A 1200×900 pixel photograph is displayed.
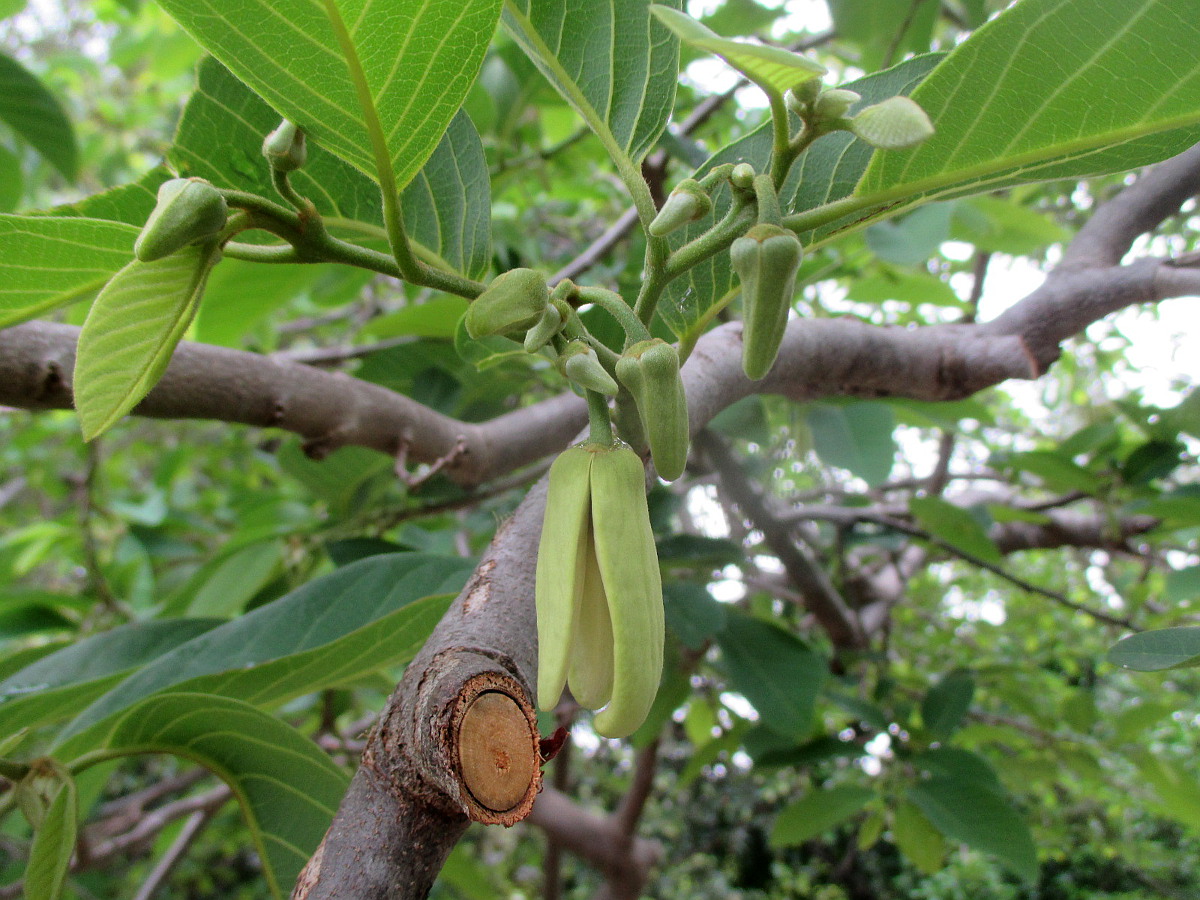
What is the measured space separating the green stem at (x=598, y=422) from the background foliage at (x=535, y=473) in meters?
0.17

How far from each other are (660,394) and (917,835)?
1598 mm

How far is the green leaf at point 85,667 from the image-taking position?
2.65 ft

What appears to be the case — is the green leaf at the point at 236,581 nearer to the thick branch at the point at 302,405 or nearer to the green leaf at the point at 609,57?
the thick branch at the point at 302,405

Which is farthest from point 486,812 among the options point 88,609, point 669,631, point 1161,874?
point 1161,874

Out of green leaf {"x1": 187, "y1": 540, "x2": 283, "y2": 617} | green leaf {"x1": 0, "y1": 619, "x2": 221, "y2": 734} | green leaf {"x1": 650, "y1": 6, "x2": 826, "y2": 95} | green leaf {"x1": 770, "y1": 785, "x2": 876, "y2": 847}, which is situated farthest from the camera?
green leaf {"x1": 770, "y1": 785, "x2": 876, "y2": 847}

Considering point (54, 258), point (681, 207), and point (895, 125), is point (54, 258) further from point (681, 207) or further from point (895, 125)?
point (895, 125)

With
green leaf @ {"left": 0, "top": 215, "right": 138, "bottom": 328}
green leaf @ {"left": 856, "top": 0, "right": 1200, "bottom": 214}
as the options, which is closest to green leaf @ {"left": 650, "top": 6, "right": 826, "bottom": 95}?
green leaf @ {"left": 856, "top": 0, "right": 1200, "bottom": 214}

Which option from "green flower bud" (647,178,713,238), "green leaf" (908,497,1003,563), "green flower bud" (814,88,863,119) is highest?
"green leaf" (908,497,1003,563)

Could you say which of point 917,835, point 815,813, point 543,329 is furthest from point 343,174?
point 917,835

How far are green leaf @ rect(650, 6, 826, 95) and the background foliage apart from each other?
0.41 feet

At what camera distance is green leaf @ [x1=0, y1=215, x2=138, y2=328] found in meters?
0.49

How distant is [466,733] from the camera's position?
44 centimetres

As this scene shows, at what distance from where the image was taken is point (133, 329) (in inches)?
17.6

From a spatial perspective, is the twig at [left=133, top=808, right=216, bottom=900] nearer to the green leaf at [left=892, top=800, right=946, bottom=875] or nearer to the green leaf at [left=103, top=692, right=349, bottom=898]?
the green leaf at [left=103, top=692, right=349, bottom=898]
